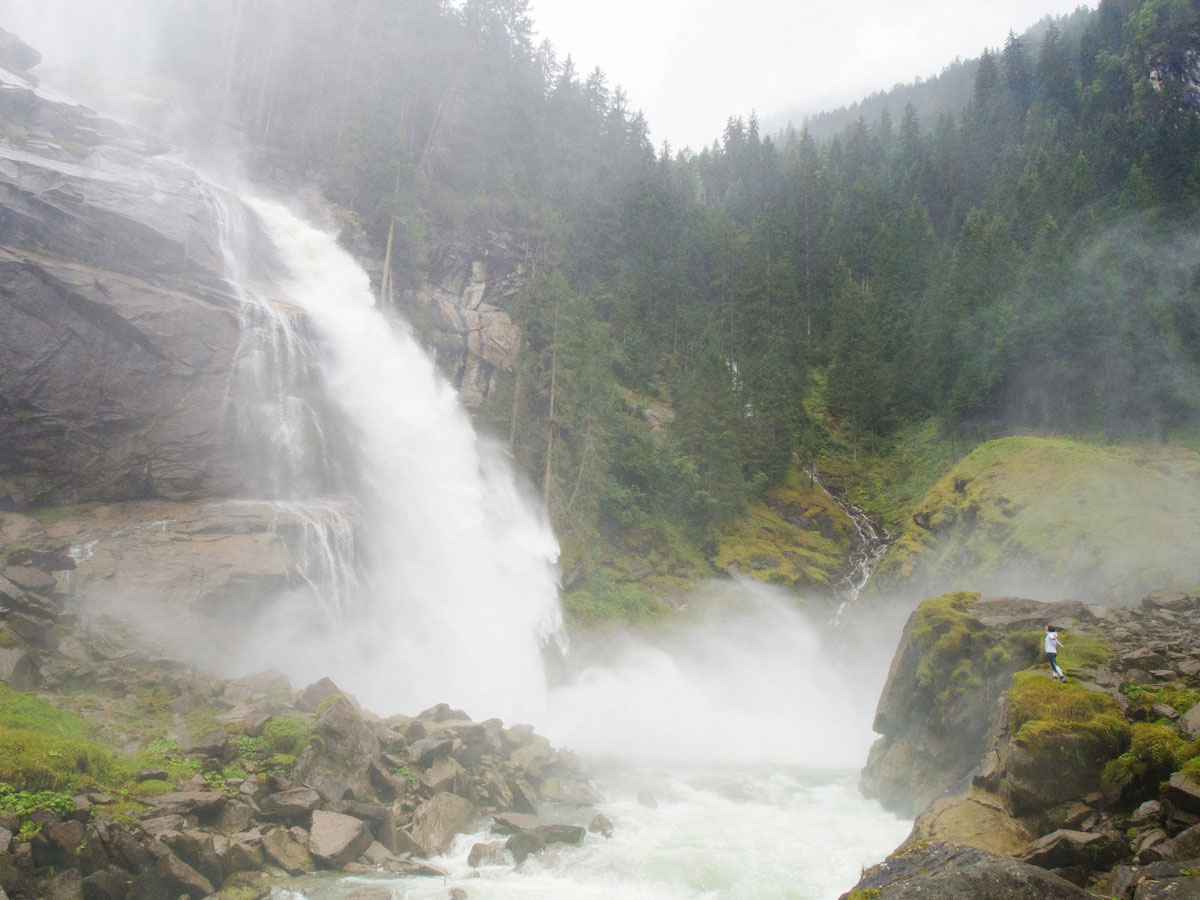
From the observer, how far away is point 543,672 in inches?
1175

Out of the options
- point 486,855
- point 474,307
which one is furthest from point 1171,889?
point 474,307

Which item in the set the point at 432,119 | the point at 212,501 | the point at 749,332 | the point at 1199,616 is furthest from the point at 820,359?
the point at 212,501

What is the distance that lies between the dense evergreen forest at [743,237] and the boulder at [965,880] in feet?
91.6

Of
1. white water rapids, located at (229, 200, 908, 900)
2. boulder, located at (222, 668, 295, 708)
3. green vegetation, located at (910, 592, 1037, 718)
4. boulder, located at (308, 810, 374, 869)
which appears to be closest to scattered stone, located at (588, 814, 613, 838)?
white water rapids, located at (229, 200, 908, 900)

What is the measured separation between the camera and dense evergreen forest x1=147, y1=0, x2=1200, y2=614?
127 ft

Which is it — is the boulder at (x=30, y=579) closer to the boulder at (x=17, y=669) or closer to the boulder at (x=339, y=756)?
the boulder at (x=17, y=669)

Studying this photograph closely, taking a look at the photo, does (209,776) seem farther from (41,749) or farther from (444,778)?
(444,778)

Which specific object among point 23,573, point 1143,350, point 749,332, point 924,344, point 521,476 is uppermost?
point 749,332

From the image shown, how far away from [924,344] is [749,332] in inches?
489

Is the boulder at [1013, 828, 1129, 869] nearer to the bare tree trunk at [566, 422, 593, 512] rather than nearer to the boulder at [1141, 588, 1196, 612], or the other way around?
the boulder at [1141, 588, 1196, 612]

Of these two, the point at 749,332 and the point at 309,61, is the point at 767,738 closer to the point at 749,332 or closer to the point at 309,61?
the point at 749,332

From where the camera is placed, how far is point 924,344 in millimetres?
48562

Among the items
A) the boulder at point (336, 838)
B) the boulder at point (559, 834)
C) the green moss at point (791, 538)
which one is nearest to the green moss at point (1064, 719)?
the boulder at point (559, 834)

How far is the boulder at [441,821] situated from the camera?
1447 cm
